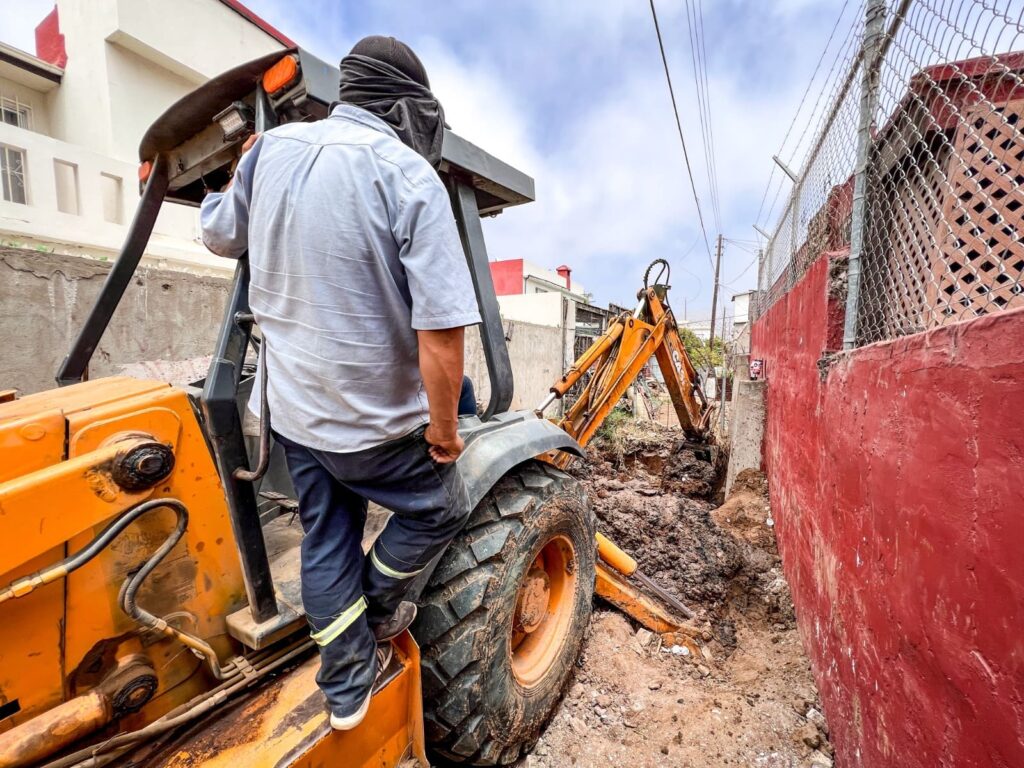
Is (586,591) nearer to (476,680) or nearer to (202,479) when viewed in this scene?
(476,680)

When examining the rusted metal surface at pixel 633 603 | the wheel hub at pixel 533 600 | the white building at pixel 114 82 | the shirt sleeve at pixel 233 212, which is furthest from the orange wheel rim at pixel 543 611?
the white building at pixel 114 82

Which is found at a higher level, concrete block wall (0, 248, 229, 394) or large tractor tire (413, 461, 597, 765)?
concrete block wall (0, 248, 229, 394)

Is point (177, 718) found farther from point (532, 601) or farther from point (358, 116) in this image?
point (358, 116)

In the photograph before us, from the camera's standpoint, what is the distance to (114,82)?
997 cm

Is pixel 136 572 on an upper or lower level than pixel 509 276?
lower

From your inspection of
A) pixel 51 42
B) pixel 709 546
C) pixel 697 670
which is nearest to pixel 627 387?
pixel 709 546

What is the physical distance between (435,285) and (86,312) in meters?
3.68

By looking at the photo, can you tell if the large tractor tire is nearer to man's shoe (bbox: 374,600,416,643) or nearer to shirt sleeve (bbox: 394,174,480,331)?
man's shoe (bbox: 374,600,416,643)

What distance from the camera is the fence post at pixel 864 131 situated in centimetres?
207

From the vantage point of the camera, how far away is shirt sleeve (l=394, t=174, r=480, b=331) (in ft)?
4.07

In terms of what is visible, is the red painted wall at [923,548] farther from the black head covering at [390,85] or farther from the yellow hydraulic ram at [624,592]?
the black head covering at [390,85]

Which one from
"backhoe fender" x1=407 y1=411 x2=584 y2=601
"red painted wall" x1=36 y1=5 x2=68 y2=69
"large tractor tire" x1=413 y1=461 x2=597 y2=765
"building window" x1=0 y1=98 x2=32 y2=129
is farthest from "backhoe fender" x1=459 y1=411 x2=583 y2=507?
"red painted wall" x1=36 y1=5 x2=68 y2=69

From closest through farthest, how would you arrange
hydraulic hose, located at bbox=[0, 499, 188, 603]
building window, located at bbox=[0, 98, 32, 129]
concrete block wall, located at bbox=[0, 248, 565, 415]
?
hydraulic hose, located at bbox=[0, 499, 188, 603]
concrete block wall, located at bbox=[0, 248, 565, 415]
building window, located at bbox=[0, 98, 32, 129]

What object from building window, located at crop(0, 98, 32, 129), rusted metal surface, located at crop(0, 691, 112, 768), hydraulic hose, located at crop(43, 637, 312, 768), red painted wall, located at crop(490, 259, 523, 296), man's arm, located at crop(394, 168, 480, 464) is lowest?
hydraulic hose, located at crop(43, 637, 312, 768)
